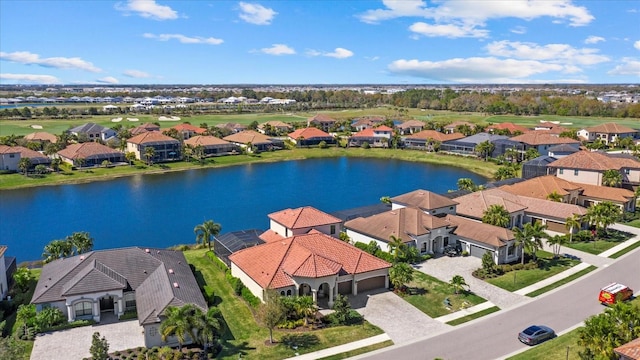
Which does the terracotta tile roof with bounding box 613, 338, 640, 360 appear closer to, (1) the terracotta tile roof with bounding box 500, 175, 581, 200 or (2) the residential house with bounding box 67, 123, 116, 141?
(1) the terracotta tile roof with bounding box 500, 175, 581, 200

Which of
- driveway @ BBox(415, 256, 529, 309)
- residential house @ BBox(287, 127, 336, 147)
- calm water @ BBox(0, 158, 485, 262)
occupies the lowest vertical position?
calm water @ BBox(0, 158, 485, 262)

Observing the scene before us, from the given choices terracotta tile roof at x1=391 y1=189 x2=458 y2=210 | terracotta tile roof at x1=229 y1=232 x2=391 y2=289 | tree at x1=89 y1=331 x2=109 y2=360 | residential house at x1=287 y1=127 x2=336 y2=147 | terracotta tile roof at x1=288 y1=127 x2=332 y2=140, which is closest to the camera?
tree at x1=89 y1=331 x2=109 y2=360

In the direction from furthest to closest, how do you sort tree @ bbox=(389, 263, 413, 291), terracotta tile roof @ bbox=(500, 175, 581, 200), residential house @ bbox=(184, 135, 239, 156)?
residential house @ bbox=(184, 135, 239, 156) < terracotta tile roof @ bbox=(500, 175, 581, 200) < tree @ bbox=(389, 263, 413, 291)

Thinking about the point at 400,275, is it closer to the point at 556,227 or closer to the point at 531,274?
the point at 531,274

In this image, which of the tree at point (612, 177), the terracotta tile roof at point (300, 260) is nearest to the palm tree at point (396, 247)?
the terracotta tile roof at point (300, 260)

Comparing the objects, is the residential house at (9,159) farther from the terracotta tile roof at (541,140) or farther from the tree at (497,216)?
the terracotta tile roof at (541,140)

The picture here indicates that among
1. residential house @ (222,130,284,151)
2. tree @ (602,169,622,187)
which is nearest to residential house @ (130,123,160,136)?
residential house @ (222,130,284,151)
